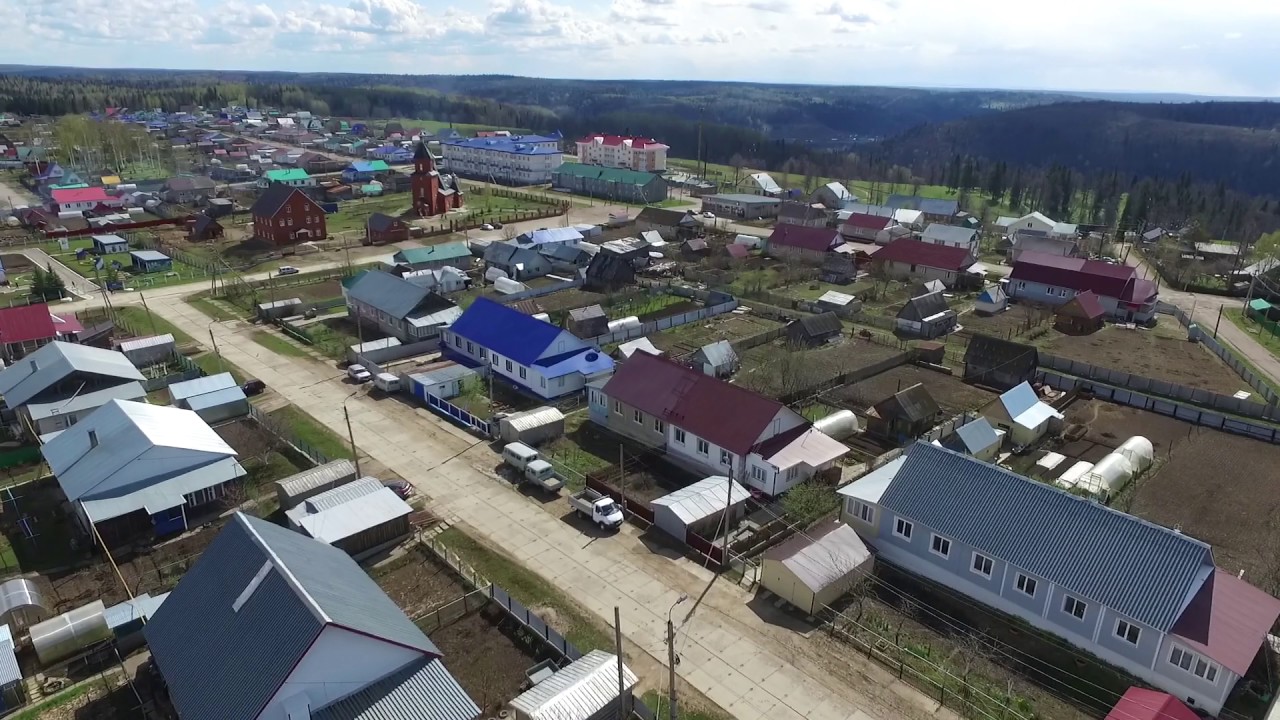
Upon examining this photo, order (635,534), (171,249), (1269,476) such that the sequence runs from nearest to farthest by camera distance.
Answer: (635,534), (1269,476), (171,249)

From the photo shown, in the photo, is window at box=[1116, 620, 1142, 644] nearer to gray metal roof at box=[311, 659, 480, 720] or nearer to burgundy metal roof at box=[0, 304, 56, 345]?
gray metal roof at box=[311, 659, 480, 720]

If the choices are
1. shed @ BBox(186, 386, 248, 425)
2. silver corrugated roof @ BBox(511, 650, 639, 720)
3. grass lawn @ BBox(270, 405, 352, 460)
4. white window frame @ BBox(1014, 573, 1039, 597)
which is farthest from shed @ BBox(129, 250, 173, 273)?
white window frame @ BBox(1014, 573, 1039, 597)

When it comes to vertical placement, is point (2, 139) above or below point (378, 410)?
above

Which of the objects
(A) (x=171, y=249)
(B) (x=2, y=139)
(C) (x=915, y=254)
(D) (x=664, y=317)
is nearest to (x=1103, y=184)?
(C) (x=915, y=254)

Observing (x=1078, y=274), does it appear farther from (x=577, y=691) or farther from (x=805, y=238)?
(x=577, y=691)

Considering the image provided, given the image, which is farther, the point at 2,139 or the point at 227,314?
the point at 2,139

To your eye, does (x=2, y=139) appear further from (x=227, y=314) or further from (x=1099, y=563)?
(x=1099, y=563)

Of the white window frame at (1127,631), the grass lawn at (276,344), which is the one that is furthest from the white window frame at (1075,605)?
the grass lawn at (276,344)
